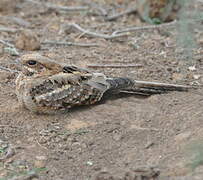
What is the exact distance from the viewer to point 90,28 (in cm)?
830

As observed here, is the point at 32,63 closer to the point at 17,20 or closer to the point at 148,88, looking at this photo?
the point at 148,88

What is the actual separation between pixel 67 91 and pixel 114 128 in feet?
2.10

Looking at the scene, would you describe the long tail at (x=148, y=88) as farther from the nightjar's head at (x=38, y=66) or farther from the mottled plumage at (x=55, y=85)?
the nightjar's head at (x=38, y=66)

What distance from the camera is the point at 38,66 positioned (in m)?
5.54

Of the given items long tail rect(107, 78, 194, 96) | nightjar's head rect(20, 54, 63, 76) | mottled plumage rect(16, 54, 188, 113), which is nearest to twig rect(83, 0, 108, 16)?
long tail rect(107, 78, 194, 96)

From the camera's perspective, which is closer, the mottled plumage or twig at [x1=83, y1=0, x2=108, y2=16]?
the mottled plumage

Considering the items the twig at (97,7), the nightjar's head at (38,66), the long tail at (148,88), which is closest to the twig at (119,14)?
the twig at (97,7)

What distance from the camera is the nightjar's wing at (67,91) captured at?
214 inches

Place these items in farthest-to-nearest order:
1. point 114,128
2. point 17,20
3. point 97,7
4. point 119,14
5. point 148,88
Answer: point 97,7
point 119,14
point 17,20
point 148,88
point 114,128

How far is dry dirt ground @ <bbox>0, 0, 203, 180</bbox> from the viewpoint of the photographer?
14.7ft

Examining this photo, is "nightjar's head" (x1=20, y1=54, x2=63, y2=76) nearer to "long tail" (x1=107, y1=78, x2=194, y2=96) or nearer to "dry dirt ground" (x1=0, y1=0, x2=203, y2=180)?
"dry dirt ground" (x1=0, y1=0, x2=203, y2=180)

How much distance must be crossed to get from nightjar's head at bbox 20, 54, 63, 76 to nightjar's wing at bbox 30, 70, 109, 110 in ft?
0.26

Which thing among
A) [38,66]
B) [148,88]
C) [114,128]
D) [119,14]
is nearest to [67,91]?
[38,66]

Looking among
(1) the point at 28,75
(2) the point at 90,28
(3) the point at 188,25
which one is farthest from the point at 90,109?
(2) the point at 90,28
